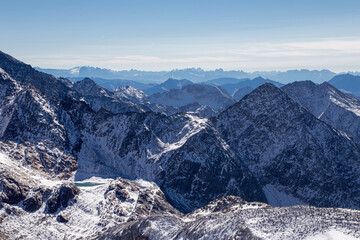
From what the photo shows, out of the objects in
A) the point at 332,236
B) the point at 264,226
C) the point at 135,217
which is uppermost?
the point at 332,236

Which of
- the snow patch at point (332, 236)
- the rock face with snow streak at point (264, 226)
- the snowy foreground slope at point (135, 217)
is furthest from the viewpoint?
the snowy foreground slope at point (135, 217)

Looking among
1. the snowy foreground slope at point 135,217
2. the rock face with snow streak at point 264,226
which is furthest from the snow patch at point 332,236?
the snowy foreground slope at point 135,217

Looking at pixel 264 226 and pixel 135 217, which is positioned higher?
pixel 264 226

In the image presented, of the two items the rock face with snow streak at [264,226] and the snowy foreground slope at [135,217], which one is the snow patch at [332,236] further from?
the snowy foreground slope at [135,217]

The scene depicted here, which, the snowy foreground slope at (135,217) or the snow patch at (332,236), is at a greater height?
the snow patch at (332,236)

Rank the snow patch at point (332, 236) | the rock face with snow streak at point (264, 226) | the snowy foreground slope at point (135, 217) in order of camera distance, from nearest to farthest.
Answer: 1. the snow patch at point (332, 236)
2. the rock face with snow streak at point (264, 226)
3. the snowy foreground slope at point (135, 217)

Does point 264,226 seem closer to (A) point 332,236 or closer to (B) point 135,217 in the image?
(A) point 332,236

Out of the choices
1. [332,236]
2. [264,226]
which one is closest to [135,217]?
[264,226]

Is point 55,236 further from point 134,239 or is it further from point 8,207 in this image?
point 134,239

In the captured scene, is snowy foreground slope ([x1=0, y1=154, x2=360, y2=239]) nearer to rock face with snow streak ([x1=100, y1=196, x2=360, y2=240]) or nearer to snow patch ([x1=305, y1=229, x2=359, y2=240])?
rock face with snow streak ([x1=100, y1=196, x2=360, y2=240])

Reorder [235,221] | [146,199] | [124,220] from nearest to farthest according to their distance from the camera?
[235,221] < [124,220] < [146,199]

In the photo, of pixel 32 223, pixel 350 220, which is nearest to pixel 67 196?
pixel 32 223
